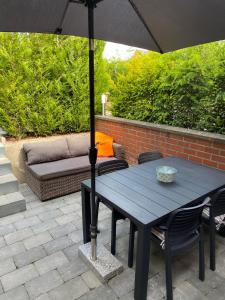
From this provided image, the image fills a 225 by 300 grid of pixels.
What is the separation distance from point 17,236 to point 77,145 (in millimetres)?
2049

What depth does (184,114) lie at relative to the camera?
3.82 m

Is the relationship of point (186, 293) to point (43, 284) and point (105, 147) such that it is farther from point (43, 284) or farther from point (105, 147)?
point (105, 147)

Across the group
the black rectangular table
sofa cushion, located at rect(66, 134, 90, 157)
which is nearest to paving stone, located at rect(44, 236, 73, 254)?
the black rectangular table

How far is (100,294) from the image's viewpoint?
1.98 meters

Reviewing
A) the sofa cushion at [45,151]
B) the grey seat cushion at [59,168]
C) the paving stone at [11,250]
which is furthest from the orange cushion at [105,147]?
the paving stone at [11,250]

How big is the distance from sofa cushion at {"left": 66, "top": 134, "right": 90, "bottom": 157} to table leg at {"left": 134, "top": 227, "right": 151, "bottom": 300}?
2835mm

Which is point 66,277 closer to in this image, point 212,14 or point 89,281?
point 89,281

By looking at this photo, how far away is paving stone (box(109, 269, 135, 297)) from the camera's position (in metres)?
2.01

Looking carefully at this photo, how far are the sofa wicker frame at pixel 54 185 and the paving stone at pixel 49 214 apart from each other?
33 cm

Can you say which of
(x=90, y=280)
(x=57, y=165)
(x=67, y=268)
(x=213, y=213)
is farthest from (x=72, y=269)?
(x=57, y=165)

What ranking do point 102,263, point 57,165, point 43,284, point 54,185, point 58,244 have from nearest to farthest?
point 43,284 < point 102,263 < point 58,244 < point 54,185 < point 57,165

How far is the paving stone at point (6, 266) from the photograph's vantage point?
88.6 inches

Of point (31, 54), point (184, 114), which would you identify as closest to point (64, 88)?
point (31, 54)

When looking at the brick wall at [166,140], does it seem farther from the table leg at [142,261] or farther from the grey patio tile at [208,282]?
the table leg at [142,261]
